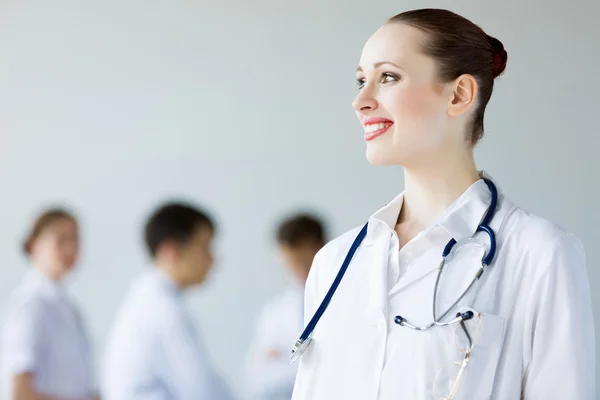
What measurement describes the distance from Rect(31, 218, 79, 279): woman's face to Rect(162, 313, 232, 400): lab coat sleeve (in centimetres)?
50

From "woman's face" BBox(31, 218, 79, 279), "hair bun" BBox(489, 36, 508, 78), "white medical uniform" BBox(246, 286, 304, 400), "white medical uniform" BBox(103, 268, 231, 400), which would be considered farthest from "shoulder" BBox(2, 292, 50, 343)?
"hair bun" BBox(489, 36, 508, 78)

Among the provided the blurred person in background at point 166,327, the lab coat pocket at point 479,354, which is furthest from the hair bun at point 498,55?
the blurred person in background at point 166,327

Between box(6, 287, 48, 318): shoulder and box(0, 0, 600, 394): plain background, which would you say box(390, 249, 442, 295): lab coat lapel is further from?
box(6, 287, 48, 318): shoulder

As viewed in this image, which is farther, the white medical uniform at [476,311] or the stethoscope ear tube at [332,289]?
the stethoscope ear tube at [332,289]

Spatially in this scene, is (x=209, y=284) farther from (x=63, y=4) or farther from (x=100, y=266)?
(x=63, y=4)

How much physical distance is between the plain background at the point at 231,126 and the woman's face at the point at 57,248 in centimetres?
5

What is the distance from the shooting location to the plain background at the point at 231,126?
8.98 feet

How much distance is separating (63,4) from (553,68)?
1870 mm

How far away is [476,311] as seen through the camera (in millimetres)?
1128

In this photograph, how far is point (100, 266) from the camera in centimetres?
301

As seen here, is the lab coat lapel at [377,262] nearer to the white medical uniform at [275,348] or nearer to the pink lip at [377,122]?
the pink lip at [377,122]

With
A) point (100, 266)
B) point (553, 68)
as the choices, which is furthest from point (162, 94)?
point (553, 68)

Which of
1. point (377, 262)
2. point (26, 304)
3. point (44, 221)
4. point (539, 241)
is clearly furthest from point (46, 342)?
point (539, 241)

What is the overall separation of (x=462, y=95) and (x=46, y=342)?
2.14m
